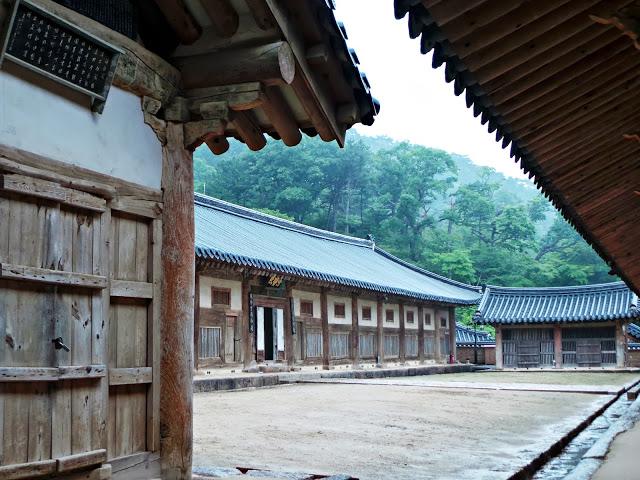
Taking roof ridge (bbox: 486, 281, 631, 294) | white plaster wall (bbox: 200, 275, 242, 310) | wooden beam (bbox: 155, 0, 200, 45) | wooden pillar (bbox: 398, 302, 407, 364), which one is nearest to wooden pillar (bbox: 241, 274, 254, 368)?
white plaster wall (bbox: 200, 275, 242, 310)

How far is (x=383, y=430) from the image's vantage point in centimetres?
919

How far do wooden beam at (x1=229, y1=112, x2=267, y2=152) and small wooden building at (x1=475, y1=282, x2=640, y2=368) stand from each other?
26687 millimetres

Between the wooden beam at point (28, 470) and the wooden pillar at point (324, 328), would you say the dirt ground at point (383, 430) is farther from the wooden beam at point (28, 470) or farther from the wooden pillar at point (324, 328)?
the wooden pillar at point (324, 328)

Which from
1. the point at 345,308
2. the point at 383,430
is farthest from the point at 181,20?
the point at 345,308

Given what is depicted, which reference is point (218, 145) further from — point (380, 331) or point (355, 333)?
point (380, 331)

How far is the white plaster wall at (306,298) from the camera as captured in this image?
2108 centimetres

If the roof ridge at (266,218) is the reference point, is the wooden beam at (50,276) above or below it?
below

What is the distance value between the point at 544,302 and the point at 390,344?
999 cm

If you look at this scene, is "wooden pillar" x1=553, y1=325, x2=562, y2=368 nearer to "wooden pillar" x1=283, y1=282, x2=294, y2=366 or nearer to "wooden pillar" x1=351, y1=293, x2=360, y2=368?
"wooden pillar" x1=351, y1=293, x2=360, y2=368

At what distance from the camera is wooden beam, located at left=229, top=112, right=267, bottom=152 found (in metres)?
5.64

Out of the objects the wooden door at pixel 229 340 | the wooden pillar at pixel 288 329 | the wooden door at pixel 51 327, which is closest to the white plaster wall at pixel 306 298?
the wooden pillar at pixel 288 329

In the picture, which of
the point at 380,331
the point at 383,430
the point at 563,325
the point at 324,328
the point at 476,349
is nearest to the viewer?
the point at 383,430

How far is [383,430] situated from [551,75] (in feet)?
19.9

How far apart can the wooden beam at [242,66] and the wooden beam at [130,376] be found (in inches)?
84.4
